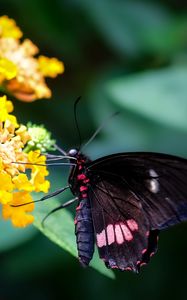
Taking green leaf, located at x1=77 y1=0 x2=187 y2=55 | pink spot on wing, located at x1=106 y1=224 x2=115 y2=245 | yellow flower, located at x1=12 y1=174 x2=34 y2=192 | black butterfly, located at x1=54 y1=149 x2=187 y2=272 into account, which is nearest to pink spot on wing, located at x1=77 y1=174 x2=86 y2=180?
black butterfly, located at x1=54 y1=149 x2=187 y2=272

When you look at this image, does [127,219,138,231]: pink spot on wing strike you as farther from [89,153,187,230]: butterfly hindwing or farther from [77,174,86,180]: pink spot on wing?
[77,174,86,180]: pink spot on wing

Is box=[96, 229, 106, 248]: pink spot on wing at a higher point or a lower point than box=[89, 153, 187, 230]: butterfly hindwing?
lower

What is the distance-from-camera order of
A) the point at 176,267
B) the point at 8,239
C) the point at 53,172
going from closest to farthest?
the point at 8,239
the point at 53,172
the point at 176,267

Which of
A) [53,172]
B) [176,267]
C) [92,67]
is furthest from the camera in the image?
[92,67]

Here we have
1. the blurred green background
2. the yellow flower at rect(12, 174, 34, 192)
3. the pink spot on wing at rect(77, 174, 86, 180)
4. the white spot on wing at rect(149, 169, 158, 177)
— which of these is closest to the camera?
the yellow flower at rect(12, 174, 34, 192)

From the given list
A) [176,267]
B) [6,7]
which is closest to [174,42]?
[6,7]

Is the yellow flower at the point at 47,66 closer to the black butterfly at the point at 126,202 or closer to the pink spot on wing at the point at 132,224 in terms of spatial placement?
the black butterfly at the point at 126,202

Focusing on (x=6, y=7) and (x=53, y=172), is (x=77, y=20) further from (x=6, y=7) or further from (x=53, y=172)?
(x=53, y=172)

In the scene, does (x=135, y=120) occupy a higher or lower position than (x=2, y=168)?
higher
